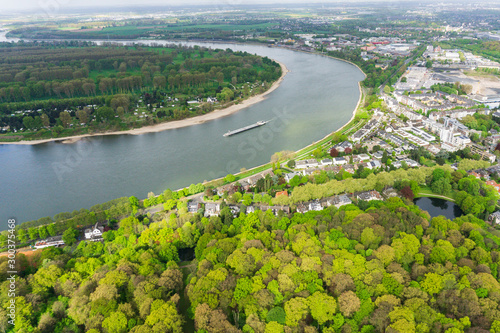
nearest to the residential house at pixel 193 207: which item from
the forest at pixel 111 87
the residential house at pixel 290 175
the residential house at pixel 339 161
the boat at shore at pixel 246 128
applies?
the residential house at pixel 290 175

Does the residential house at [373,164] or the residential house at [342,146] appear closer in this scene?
the residential house at [373,164]

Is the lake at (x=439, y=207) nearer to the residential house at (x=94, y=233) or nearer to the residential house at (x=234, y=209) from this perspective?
the residential house at (x=234, y=209)

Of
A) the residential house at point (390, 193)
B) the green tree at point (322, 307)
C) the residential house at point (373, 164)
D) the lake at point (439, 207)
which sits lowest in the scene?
the lake at point (439, 207)

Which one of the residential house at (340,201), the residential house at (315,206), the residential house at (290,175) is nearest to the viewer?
the residential house at (315,206)

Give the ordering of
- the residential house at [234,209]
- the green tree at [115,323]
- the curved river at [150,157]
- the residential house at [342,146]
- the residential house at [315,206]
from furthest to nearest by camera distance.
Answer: the residential house at [342,146] < the curved river at [150,157] < the residential house at [315,206] < the residential house at [234,209] < the green tree at [115,323]

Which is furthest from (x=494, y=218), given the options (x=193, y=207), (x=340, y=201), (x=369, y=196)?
(x=193, y=207)

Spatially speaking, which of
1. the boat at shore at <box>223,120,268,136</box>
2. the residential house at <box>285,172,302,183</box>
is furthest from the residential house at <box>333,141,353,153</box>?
the boat at shore at <box>223,120,268,136</box>
